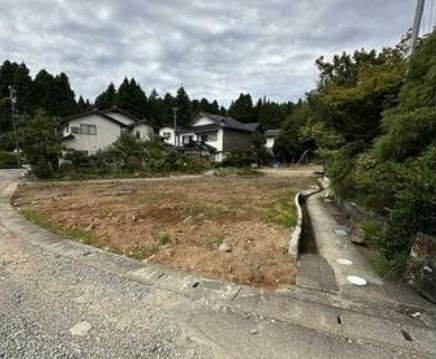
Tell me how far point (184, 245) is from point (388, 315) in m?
2.62

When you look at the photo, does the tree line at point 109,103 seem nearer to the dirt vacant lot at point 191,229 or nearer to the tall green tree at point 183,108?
the tall green tree at point 183,108

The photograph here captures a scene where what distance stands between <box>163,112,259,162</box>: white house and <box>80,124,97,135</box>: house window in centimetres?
793

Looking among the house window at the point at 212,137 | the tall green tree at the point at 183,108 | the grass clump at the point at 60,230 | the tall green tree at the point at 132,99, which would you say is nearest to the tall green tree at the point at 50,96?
the tall green tree at the point at 132,99

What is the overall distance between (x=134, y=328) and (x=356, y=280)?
242 centimetres

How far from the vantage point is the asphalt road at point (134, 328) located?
6.57 ft

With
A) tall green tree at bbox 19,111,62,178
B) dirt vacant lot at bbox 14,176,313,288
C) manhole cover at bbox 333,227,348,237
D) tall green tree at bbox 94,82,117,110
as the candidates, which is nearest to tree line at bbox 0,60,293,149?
tall green tree at bbox 94,82,117,110

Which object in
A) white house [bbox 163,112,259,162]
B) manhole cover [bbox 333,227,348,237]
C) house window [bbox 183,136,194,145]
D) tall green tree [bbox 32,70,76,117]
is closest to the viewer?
manhole cover [bbox 333,227,348,237]

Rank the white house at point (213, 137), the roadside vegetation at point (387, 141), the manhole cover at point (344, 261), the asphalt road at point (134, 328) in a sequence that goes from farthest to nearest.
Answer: the white house at point (213, 137) → the manhole cover at point (344, 261) → the roadside vegetation at point (387, 141) → the asphalt road at point (134, 328)

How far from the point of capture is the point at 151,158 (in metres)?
19.0

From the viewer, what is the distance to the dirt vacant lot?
11.6ft

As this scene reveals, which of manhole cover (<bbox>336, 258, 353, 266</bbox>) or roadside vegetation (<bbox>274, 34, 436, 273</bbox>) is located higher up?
roadside vegetation (<bbox>274, 34, 436, 273</bbox>)

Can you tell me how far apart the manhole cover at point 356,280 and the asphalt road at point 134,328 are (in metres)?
1.10

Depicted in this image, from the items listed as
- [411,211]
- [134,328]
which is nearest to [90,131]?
[134,328]

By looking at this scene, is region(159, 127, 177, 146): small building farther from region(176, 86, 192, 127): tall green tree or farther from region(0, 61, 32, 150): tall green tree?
region(0, 61, 32, 150): tall green tree
